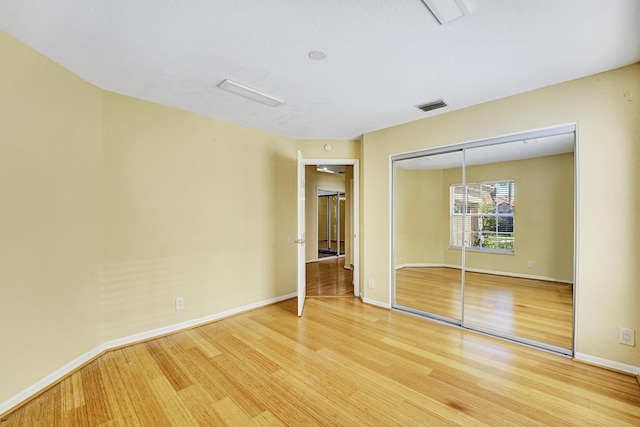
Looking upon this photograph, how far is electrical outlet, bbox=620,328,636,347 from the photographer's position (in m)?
2.17

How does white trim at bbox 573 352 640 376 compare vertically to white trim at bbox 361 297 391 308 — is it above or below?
above

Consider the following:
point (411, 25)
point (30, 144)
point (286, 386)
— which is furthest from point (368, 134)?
point (30, 144)

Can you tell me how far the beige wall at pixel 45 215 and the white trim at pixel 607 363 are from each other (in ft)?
14.7

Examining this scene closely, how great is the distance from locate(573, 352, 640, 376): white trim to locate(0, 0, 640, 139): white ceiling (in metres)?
2.48

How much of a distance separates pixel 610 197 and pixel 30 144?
465 centimetres

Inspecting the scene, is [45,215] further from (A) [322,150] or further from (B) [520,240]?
(B) [520,240]

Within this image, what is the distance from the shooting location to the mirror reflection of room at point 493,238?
3352mm

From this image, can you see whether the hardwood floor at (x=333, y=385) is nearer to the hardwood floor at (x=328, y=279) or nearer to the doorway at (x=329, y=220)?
the hardwood floor at (x=328, y=279)

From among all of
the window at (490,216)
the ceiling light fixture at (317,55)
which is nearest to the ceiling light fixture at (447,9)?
the ceiling light fixture at (317,55)

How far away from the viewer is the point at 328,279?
5.52 meters

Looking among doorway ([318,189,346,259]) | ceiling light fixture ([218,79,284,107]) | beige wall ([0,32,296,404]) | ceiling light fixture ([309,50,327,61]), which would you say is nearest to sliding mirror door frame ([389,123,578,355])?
beige wall ([0,32,296,404])

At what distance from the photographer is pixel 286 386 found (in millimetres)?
2059

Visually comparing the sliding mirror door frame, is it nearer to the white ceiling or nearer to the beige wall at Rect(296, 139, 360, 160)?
the white ceiling

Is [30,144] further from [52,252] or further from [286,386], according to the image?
[286,386]
